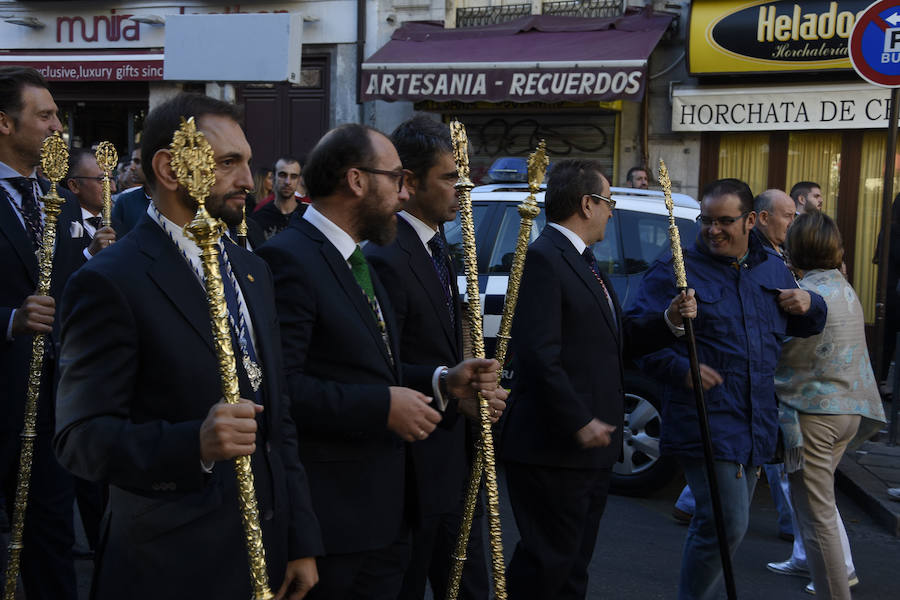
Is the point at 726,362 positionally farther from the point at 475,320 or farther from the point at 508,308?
the point at 475,320

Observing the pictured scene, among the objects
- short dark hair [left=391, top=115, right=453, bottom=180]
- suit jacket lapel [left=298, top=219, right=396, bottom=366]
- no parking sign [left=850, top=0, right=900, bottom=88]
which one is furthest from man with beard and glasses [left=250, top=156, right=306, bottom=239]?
suit jacket lapel [left=298, top=219, right=396, bottom=366]

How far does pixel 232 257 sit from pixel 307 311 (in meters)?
0.40

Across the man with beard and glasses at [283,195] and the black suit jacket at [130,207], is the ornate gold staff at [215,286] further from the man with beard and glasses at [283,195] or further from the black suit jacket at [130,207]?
the man with beard and glasses at [283,195]

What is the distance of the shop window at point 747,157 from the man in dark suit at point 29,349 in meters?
10.6

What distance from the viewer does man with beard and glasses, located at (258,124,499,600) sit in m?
2.79

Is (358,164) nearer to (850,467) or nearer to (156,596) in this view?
(156,596)

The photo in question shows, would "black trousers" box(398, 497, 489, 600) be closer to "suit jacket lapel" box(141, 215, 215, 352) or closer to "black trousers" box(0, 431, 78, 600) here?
"black trousers" box(0, 431, 78, 600)

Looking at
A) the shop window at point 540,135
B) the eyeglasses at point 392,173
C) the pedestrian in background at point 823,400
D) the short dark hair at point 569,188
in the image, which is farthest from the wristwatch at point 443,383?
the shop window at point 540,135

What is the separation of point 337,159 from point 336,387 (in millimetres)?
713

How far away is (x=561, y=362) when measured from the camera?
12.9 feet

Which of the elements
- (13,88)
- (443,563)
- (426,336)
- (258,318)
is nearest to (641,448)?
(443,563)

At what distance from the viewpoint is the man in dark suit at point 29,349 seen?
149 inches

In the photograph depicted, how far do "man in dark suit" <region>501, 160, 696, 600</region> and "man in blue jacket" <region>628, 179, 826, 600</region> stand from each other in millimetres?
220

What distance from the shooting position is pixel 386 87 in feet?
44.3
